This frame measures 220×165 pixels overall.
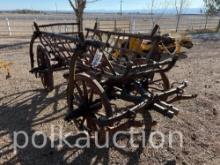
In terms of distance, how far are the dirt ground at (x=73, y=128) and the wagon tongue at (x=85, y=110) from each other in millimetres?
495

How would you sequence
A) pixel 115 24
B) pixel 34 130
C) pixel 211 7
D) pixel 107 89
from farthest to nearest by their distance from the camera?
pixel 211 7 → pixel 115 24 → pixel 34 130 → pixel 107 89

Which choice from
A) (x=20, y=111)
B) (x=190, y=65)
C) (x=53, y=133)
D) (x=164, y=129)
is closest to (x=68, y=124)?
(x=53, y=133)

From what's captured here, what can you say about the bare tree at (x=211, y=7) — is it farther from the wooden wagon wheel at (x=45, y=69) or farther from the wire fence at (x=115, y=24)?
the wooden wagon wheel at (x=45, y=69)

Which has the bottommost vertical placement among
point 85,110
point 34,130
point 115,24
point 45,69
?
point 34,130

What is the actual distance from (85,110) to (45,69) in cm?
239

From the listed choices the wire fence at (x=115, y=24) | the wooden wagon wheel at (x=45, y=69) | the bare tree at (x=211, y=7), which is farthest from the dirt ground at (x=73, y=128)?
the bare tree at (x=211, y=7)

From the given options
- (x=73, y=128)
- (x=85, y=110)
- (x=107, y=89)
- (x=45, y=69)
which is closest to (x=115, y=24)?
(x=45, y=69)

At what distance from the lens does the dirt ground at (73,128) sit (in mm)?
3752

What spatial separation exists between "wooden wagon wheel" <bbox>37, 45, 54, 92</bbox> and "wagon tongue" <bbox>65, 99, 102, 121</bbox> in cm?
209

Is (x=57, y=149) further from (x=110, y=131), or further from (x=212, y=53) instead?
(x=212, y=53)

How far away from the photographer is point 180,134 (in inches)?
171

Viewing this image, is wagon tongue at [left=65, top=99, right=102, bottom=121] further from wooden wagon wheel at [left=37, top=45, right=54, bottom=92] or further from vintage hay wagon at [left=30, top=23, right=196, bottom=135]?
wooden wagon wheel at [left=37, top=45, right=54, bottom=92]

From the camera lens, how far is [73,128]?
453 cm

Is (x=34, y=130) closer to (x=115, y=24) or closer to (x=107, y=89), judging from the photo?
(x=107, y=89)
